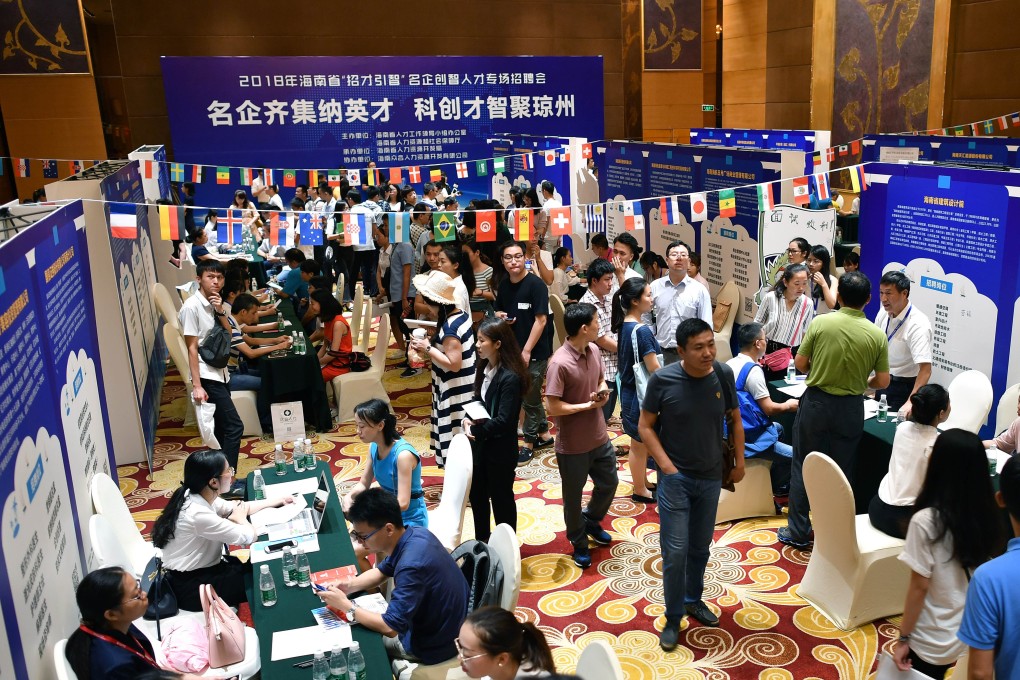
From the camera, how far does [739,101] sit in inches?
664

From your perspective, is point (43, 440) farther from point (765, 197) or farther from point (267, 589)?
point (765, 197)

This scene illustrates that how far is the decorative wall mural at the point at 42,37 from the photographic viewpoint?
12.2 metres

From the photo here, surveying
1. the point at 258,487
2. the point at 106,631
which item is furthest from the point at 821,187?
the point at 106,631

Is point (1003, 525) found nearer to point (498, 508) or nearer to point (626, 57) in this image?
point (498, 508)

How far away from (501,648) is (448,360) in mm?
2640

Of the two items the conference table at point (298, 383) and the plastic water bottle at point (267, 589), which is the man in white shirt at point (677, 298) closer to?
the conference table at point (298, 383)

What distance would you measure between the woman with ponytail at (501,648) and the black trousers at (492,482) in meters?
1.92

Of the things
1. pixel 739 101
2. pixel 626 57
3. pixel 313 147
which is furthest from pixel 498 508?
pixel 626 57

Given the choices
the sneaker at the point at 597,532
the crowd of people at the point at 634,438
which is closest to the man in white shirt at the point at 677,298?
the crowd of people at the point at 634,438

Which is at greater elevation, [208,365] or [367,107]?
[367,107]

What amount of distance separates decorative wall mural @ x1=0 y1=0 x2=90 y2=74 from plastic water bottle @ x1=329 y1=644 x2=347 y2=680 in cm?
1282

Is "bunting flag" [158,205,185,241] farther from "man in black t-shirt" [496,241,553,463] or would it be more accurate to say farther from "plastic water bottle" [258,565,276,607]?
"plastic water bottle" [258,565,276,607]

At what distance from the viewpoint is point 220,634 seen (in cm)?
317

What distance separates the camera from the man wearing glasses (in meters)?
2.98
